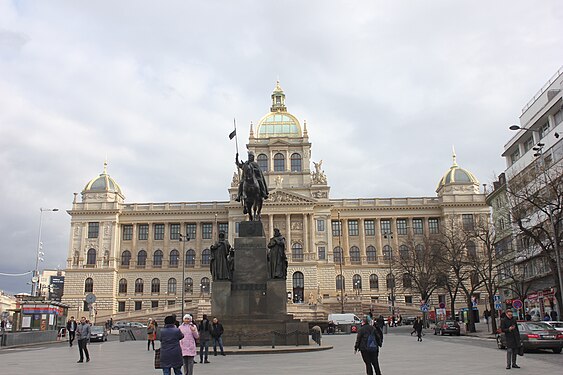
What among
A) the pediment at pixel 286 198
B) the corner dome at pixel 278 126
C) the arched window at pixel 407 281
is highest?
the corner dome at pixel 278 126

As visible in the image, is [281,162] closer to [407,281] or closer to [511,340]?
[407,281]

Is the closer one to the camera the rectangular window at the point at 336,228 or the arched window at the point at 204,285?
the arched window at the point at 204,285

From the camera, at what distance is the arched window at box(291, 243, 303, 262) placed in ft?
302

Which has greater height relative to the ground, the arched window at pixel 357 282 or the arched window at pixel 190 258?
the arched window at pixel 190 258

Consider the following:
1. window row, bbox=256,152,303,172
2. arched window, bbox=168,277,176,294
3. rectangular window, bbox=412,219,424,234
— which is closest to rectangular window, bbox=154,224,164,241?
arched window, bbox=168,277,176,294

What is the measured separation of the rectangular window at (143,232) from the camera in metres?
99.8

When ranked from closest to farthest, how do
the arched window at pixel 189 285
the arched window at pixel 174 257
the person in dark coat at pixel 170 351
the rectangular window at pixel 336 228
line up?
the person in dark coat at pixel 170 351
the arched window at pixel 189 285
the rectangular window at pixel 336 228
the arched window at pixel 174 257

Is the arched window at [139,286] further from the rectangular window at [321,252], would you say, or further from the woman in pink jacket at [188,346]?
the woman in pink jacket at [188,346]

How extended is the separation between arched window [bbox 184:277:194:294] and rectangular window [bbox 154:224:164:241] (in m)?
9.33

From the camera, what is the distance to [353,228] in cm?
9912

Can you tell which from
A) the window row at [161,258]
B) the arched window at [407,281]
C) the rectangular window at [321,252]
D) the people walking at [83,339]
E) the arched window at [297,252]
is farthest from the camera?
the window row at [161,258]

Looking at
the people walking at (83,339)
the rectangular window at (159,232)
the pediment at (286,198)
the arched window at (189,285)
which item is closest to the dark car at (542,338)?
the people walking at (83,339)

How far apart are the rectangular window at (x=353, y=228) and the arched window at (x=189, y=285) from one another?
94.9 ft

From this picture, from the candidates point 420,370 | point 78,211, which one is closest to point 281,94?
point 78,211
